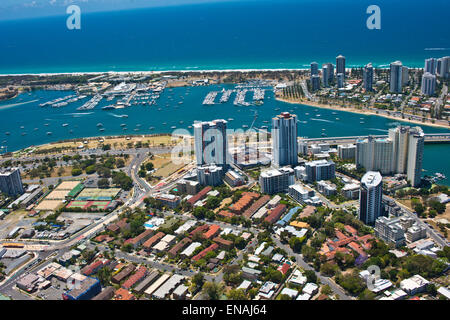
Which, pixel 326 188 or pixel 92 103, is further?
pixel 92 103

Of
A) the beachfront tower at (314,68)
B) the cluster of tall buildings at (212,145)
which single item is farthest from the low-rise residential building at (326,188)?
the beachfront tower at (314,68)

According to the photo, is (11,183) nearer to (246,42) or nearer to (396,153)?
(396,153)

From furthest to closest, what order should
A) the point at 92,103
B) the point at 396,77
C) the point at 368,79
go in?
1. the point at 92,103
2. the point at 368,79
3. the point at 396,77

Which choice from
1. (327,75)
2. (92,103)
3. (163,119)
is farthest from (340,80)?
(92,103)

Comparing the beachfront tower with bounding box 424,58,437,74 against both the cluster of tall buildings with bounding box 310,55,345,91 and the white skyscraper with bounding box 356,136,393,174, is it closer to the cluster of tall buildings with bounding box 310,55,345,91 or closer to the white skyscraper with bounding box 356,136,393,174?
the cluster of tall buildings with bounding box 310,55,345,91

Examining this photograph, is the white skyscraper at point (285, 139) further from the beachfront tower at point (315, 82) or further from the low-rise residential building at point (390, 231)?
the beachfront tower at point (315, 82)

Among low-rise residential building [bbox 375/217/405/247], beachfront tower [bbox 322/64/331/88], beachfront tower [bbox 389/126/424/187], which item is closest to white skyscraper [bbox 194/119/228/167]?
beachfront tower [bbox 389/126/424/187]
